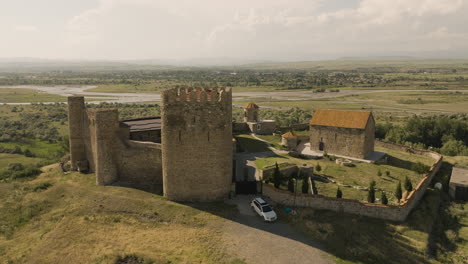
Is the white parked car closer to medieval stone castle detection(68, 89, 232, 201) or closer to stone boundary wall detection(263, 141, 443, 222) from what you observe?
stone boundary wall detection(263, 141, 443, 222)

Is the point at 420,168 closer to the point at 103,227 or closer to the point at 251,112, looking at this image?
the point at 251,112

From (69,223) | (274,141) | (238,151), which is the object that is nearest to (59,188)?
(69,223)

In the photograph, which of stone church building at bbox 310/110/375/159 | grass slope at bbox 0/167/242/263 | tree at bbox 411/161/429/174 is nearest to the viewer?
grass slope at bbox 0/167/242/263

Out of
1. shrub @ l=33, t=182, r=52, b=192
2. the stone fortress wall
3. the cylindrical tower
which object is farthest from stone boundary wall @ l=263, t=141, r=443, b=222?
the cylindrical tower

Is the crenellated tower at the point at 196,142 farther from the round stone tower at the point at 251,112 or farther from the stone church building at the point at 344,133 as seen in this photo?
the round stone tower at the point at 251,112

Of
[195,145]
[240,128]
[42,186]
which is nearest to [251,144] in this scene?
[240,128]

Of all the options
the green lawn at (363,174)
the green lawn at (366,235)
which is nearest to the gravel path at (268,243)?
the green lawn at (366,235)

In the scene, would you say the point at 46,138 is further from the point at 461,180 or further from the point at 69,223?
the point at 461,180
